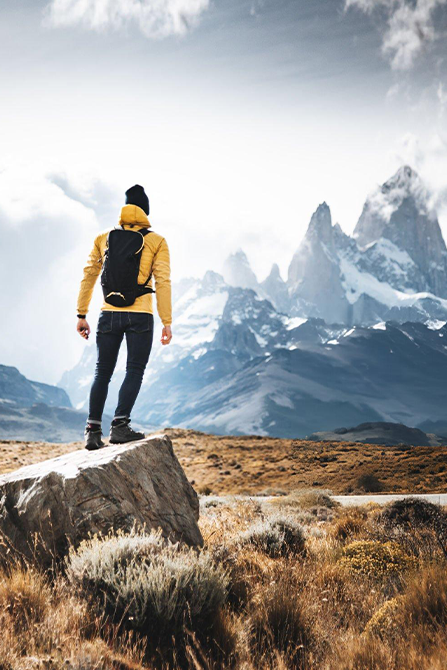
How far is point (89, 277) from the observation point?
21.5 feet

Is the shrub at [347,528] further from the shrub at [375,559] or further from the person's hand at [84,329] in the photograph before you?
the person's hand at [84,329]

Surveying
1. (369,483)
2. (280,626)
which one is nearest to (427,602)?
(280,626)

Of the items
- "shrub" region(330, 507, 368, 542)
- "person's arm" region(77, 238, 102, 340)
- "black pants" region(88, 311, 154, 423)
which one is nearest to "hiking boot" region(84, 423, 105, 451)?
"black pants" region(88, 311, 154, 423)

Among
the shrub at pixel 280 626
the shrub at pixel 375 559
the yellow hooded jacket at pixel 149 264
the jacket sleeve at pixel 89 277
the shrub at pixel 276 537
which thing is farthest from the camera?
the jacket sleeve at pixel 89 277

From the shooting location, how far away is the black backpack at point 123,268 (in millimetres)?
5906

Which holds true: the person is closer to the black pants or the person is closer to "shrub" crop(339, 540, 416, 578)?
the black pants

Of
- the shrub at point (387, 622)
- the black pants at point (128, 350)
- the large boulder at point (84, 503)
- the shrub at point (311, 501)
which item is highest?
the black pants at point (128, 350)

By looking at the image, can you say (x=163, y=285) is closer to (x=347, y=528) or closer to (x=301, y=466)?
(x=347, y=528)

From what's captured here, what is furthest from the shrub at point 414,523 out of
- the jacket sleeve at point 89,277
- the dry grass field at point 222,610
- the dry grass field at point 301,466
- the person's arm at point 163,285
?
the dry grass field at point 301,466

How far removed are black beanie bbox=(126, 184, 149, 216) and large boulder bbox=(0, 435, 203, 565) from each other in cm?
312

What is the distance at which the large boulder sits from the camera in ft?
14.7

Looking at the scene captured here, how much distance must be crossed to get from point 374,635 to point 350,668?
56cm

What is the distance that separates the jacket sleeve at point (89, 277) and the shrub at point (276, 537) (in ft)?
12.2

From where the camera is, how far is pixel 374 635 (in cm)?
323
